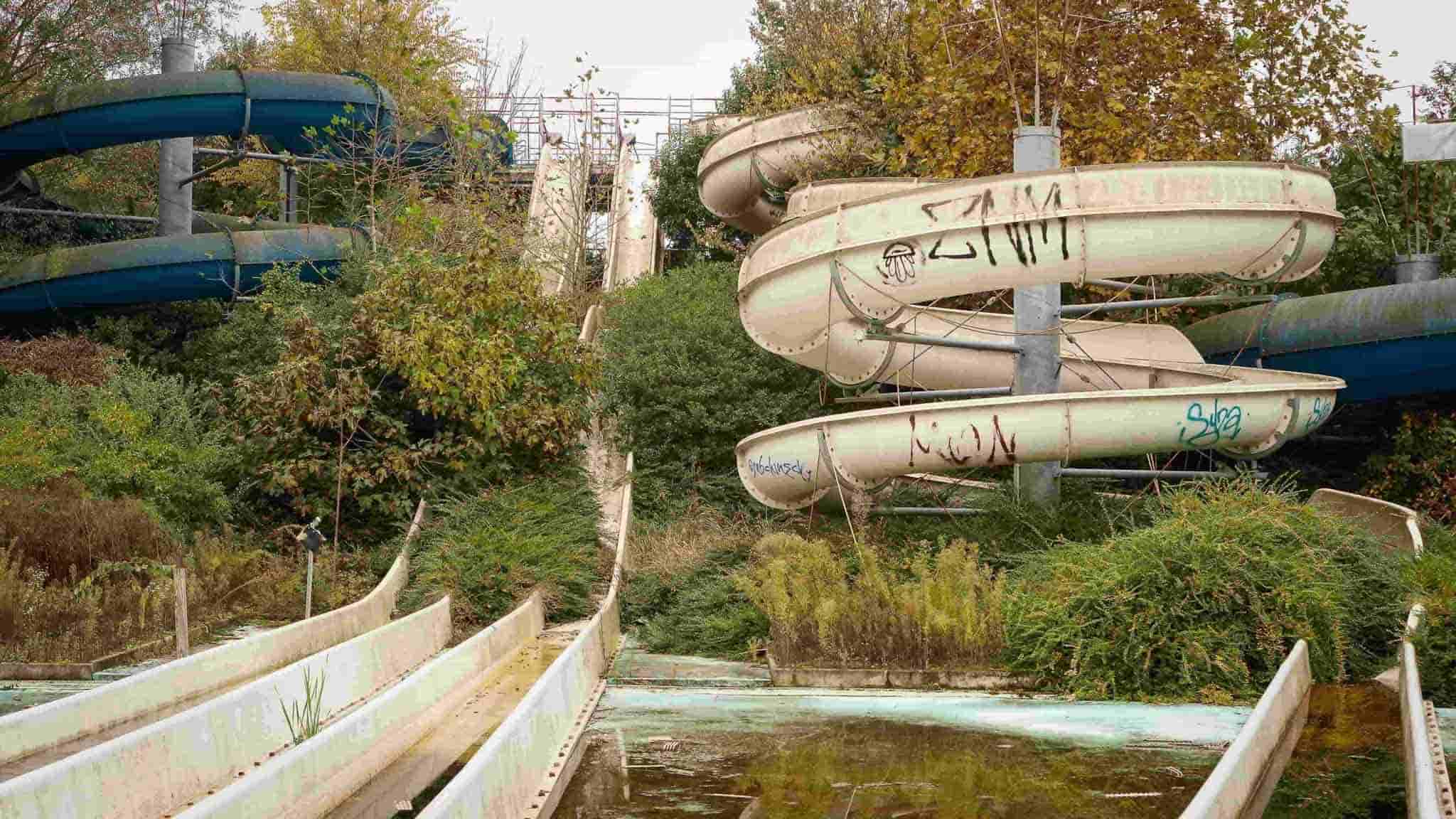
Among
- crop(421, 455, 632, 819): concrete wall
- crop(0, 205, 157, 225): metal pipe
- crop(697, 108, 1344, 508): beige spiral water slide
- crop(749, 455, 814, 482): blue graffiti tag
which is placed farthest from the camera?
crop(0, 205, 157, 225): metal pipe

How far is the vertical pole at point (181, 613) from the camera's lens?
13.9 metres

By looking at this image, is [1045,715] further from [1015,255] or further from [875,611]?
[1015,255]

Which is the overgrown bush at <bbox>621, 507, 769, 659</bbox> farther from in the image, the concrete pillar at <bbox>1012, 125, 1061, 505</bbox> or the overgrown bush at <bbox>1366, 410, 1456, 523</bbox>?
the overgrown bush at <bbox>1366, 410, 1456, 523</bbox>

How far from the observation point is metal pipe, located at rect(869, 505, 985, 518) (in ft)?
56.5

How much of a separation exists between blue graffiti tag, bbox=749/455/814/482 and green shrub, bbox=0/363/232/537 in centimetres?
630

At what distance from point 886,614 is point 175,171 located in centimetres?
1915

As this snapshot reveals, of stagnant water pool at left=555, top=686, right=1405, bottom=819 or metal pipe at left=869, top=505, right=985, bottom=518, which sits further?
metal pipe at left=869, top=505, right=985, bottom=518

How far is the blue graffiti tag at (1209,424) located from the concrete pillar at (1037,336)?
212 centimetres

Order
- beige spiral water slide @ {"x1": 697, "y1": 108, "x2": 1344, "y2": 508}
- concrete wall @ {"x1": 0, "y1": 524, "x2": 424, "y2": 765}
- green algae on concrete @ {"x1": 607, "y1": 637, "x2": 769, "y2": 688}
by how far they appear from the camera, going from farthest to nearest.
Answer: beige spiral water slide @ {"x1": 697, "y1": 108, "x2": 1344, "y2": 508} → green algae on concrete @ {"x1": 607, "y1": 637, "x2": 769, "y2": 688} → concrete wall @ {"x1": 0, "y1": 524, "x2": 424, "y2": 765}

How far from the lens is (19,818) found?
679cm

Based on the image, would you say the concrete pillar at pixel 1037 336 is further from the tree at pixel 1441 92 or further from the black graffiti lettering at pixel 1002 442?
the tree at pixel 1441 92

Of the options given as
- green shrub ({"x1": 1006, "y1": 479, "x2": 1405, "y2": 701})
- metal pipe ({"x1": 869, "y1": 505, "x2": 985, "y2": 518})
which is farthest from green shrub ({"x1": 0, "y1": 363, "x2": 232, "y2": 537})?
green shrub ({"x1": 1006, "y1": 479, "x2": 1405, "y2": 701})

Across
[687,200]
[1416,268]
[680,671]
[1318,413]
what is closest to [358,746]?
[680,671]

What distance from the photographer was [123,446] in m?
18.9
